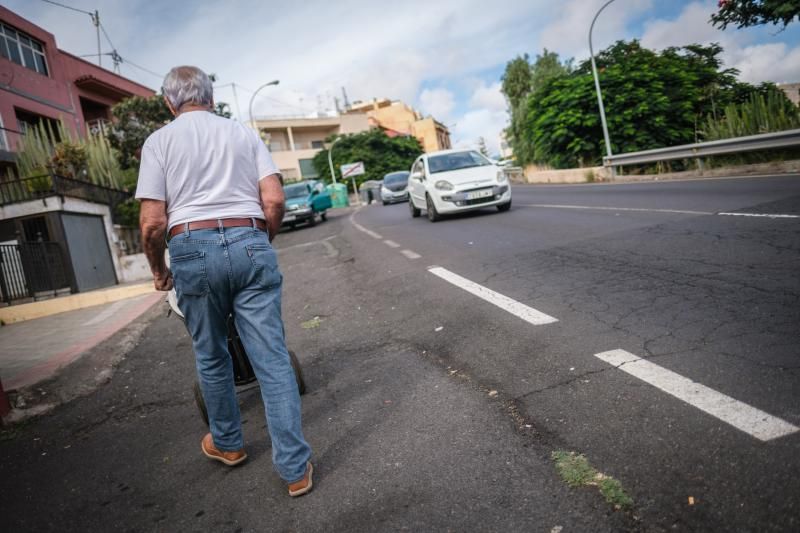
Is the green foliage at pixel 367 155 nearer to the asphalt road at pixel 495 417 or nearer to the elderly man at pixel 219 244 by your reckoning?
the asphalt road at pixel 495 417

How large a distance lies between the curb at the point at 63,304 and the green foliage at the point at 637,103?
1975 centimetres

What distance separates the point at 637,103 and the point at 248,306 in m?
25.6

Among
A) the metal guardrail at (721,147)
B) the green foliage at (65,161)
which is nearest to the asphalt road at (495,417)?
the metal guardrail at (721,147)

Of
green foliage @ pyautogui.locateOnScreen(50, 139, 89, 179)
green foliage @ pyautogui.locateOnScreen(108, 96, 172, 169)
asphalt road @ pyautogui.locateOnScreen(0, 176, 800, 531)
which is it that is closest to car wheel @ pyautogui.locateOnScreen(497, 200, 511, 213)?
asphalt road @ pyautogui.locateOnScreen(0, 176, 800, 531)

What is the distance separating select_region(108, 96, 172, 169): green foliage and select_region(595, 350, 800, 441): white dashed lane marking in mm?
27170

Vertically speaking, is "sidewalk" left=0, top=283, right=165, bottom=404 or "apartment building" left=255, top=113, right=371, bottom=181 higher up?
"apartment building" left=255, top=113, right=371, bottom=181

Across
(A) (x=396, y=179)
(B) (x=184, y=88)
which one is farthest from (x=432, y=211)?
(A) (x=396, y=179)

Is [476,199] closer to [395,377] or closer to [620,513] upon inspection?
[395,377]

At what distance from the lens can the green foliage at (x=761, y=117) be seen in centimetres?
1480

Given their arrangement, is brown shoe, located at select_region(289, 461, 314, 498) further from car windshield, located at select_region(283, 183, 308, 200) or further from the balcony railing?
car windshield, located at select_region(283, 183, 308, 200)

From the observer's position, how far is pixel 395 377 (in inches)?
143

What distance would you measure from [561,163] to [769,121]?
12.0 metres

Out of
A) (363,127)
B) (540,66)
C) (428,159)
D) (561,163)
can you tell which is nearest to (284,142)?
(363,127)

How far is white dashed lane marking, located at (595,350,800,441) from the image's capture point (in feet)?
7.47
